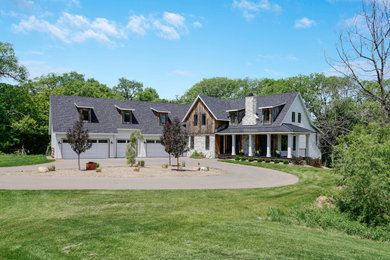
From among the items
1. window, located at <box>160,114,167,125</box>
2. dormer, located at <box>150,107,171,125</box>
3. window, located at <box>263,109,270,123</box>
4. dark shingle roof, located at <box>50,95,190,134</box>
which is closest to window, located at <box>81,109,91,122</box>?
dark shingle roof, located at <box>50,95,190,134</box>

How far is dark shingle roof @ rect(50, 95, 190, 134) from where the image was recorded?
109ft

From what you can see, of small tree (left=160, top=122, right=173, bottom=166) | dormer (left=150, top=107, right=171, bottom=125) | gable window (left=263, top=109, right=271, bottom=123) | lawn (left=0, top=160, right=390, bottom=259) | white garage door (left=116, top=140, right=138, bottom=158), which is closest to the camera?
lawn (left=0, top=160, right=390, bottom=259)

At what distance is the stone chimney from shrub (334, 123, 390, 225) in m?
22.8

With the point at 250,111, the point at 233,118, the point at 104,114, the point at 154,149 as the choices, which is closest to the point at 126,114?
the point at 104,114

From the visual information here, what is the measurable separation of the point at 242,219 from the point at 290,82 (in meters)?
41.5

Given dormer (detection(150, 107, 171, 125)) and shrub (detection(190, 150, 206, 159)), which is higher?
dormer (detection(150, 107, 171, 125))

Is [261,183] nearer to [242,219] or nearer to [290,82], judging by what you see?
[242,219]

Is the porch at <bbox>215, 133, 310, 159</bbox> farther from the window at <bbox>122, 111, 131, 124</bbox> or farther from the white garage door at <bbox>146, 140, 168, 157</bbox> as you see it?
the window at <bbox>122, 111, 131, 124</bbox>

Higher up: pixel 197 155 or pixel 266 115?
pixel 266 115

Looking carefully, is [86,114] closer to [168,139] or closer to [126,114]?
[126,114]

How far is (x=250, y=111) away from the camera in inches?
1329

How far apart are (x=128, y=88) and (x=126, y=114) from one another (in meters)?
31.1

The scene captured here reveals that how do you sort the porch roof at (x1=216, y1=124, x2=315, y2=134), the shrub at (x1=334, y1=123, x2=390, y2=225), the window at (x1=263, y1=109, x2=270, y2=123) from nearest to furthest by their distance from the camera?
the shrub at (x1=334, y1=123, x2=390, y2=225) < the porch roof at (x1=216, y1=124, x2=315, y2=134) < the window at (x1=263, y1=109, x2=270, y2=123)

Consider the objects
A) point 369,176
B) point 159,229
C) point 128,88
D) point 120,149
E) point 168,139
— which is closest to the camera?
point 159,229
